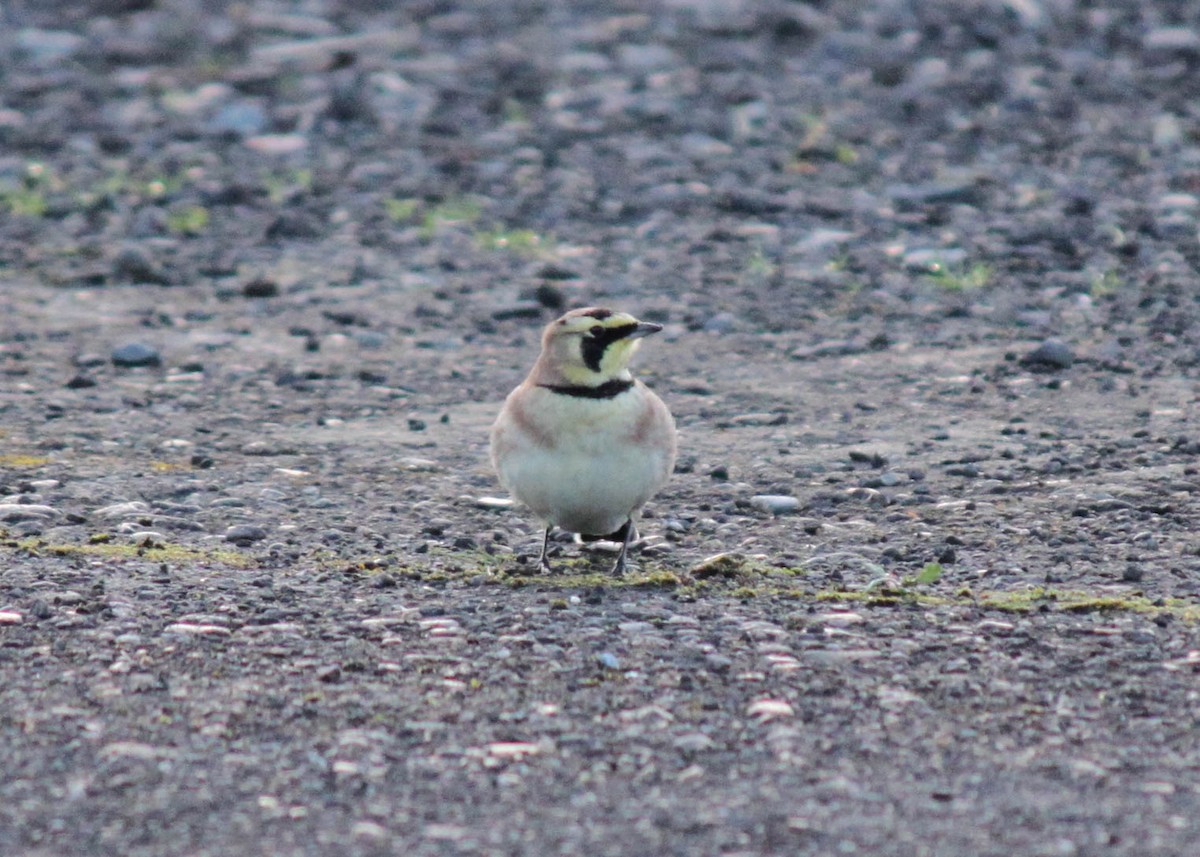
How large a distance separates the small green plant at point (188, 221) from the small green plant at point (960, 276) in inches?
184

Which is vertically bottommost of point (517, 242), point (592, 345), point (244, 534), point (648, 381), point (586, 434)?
point (648, 381)

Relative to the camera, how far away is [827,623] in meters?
5.83

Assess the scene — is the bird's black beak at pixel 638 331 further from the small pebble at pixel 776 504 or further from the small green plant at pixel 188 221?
the small green plant at pixel 188 221

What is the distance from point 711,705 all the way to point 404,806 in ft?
3.34

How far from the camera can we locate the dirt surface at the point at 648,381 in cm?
466

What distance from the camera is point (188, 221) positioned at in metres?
12.3

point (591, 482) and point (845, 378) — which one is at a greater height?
point (591, 482)

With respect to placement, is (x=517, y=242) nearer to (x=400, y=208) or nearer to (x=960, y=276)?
(x=400, y=208)

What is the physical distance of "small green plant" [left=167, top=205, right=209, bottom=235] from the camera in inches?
480

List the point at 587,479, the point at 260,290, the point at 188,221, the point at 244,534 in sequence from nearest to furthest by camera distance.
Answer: the point at 587,479
the point at 244,534
the point at 260,290
the point at 188,221

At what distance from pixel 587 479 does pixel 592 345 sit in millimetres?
504

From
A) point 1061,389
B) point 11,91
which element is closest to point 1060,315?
point 1061,389

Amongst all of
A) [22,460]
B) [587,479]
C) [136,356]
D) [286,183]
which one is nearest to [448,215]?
[286,183]

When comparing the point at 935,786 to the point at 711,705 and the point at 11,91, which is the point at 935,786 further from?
the point at 11,91
